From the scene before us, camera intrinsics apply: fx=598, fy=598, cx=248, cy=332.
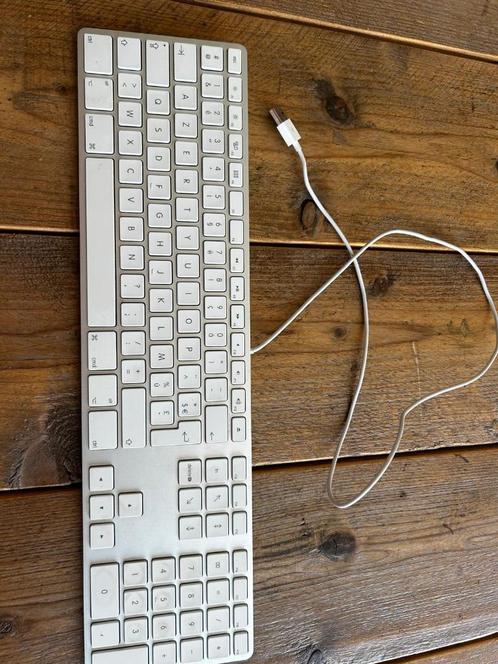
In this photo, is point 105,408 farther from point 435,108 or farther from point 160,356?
point 435,108

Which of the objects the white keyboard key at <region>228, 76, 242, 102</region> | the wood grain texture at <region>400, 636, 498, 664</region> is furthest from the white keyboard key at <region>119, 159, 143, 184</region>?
the wood grain texture at <region>400, 636, 498, 664</region>

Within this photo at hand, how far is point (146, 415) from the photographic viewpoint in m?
0.50

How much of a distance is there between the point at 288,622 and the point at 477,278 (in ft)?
1.27

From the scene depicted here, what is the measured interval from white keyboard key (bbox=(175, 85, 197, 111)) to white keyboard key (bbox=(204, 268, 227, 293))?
5.5 inches

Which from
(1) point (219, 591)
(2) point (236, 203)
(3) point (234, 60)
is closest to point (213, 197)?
(2) point (236, 203)

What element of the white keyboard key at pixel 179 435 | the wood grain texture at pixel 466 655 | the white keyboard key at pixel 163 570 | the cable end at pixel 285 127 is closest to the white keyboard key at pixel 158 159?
the cable end at pixel 285 127

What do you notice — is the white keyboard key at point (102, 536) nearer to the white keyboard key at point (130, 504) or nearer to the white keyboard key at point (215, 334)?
the white keyboard key at point (130, 504)

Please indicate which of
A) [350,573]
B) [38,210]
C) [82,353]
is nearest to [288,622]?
[350,573]

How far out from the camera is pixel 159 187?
0.50m

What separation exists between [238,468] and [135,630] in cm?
15

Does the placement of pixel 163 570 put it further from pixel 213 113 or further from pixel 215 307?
pixel 213 113

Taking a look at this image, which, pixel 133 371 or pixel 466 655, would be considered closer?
pixel 133 371

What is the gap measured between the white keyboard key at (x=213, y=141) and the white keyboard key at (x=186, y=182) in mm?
25

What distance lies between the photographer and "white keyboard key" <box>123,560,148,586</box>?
0.49 metres
